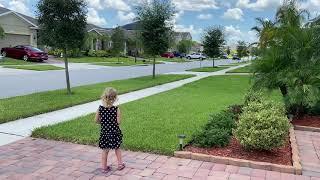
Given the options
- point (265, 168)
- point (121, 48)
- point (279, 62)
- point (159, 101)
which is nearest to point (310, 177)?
point (265, 168)

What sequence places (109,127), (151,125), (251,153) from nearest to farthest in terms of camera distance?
(109,127) < (251,153) < (151,125)

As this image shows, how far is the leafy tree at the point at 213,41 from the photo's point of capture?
42812mm

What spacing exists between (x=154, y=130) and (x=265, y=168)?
2.74m

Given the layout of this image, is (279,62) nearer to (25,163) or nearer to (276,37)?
(276,37)

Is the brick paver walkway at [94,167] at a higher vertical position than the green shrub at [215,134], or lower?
lower

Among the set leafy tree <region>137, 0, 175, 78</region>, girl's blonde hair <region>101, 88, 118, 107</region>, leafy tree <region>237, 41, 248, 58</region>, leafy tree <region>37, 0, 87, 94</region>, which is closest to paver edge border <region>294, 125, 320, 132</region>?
girl's blonde hair <region>101, 88, 118, 107</region>

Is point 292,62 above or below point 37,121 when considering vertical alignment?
above

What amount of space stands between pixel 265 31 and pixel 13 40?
36908mm

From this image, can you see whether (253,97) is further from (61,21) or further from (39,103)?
(61,21)

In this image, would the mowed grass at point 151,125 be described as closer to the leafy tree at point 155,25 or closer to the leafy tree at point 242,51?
the leafy tree at point 155,25

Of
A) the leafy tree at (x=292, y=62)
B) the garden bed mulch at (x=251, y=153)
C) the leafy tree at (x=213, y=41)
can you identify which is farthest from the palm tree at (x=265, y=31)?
the leafy tree at (x=213, y=41)

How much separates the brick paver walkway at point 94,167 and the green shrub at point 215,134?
73 cm

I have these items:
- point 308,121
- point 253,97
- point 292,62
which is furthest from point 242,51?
point 253,97

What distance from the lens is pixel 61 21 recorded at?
13.6 meters
